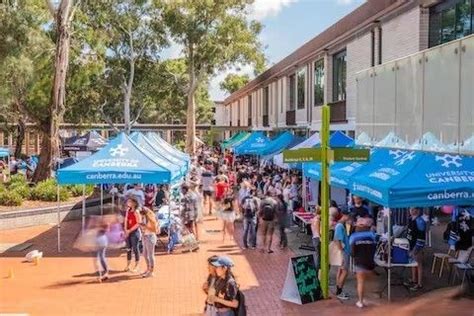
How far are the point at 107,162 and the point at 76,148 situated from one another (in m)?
18.9

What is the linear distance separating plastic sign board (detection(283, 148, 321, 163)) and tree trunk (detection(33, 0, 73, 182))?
14.7m

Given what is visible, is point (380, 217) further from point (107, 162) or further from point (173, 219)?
point (107, 162)

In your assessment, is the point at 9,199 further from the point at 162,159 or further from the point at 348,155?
the point at 348,155

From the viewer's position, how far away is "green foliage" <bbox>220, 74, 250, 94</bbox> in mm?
89875

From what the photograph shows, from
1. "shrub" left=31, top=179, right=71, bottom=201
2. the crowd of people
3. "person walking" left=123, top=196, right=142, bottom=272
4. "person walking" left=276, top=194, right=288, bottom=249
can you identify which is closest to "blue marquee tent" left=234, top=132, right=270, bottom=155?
the crowd of people

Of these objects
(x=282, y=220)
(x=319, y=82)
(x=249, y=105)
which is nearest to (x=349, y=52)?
(x=319, y=82)

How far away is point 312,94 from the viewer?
1143 inches

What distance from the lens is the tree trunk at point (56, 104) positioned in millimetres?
23688

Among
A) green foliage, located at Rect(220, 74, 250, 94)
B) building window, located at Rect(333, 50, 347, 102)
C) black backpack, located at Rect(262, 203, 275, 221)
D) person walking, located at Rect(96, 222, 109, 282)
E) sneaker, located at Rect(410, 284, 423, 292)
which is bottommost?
sneaker, located at Rect(410, 284, 423, 292)

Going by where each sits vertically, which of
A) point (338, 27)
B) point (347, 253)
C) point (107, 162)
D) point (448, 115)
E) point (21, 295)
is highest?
point (338, 27)

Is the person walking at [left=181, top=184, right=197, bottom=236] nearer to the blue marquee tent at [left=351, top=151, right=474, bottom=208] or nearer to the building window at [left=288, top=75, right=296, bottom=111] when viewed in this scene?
the blue marquee tent at [left=351, top=151, right=474, bottom=208]

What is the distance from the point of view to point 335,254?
37.7 ft

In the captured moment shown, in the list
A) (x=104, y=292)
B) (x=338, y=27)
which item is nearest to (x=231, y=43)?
(x=338, y=27)

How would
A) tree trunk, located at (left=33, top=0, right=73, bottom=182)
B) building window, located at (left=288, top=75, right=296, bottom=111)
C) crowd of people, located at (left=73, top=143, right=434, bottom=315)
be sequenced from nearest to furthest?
1. crowd of people, located at (left=73, top=143, right=434, bottom=315)
2. tree trunk, located at (left=33, top=0, right=73, bottom=182)
3. building window, located at (left=288, top=75, right=296, bottom=111)
